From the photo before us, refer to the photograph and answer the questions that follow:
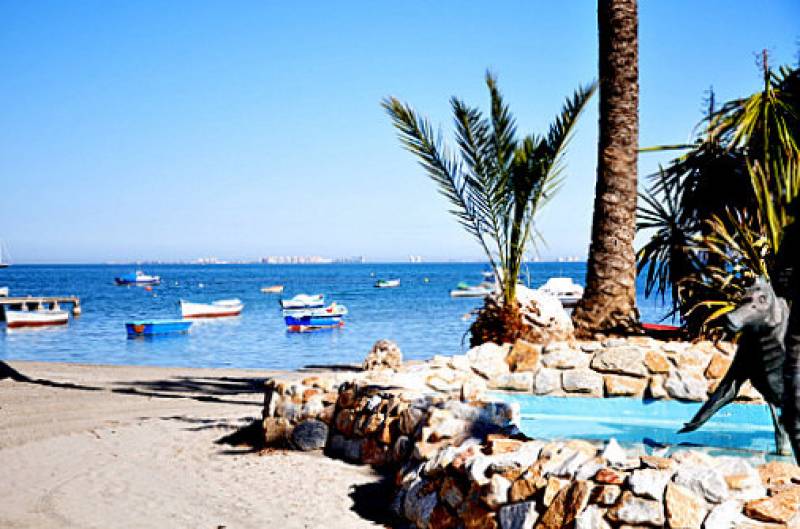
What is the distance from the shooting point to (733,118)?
10398mm

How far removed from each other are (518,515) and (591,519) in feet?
1.57

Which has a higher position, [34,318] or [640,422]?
[640,422]

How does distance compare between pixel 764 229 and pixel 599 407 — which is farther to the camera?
pixel 764 229

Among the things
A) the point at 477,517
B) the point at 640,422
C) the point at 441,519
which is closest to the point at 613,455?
the point at 477,517

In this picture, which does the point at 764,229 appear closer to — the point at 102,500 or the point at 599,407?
the point at 599,407

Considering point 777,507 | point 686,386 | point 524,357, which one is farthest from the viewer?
point 524,357

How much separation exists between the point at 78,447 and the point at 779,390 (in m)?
6.27

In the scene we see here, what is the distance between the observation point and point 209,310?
36531 millimetres

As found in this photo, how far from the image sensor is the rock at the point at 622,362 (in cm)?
807

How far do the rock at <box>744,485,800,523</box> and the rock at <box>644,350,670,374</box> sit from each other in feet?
13.6

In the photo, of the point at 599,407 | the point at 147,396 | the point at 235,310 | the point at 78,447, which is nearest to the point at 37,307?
the point at 235,310

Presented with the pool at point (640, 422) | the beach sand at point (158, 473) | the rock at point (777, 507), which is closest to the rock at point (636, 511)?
the rock at point (777, 507)

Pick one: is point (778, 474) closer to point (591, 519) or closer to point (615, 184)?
point (591, 519)

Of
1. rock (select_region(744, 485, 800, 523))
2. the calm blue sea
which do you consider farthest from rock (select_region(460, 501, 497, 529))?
the calm blue sea
